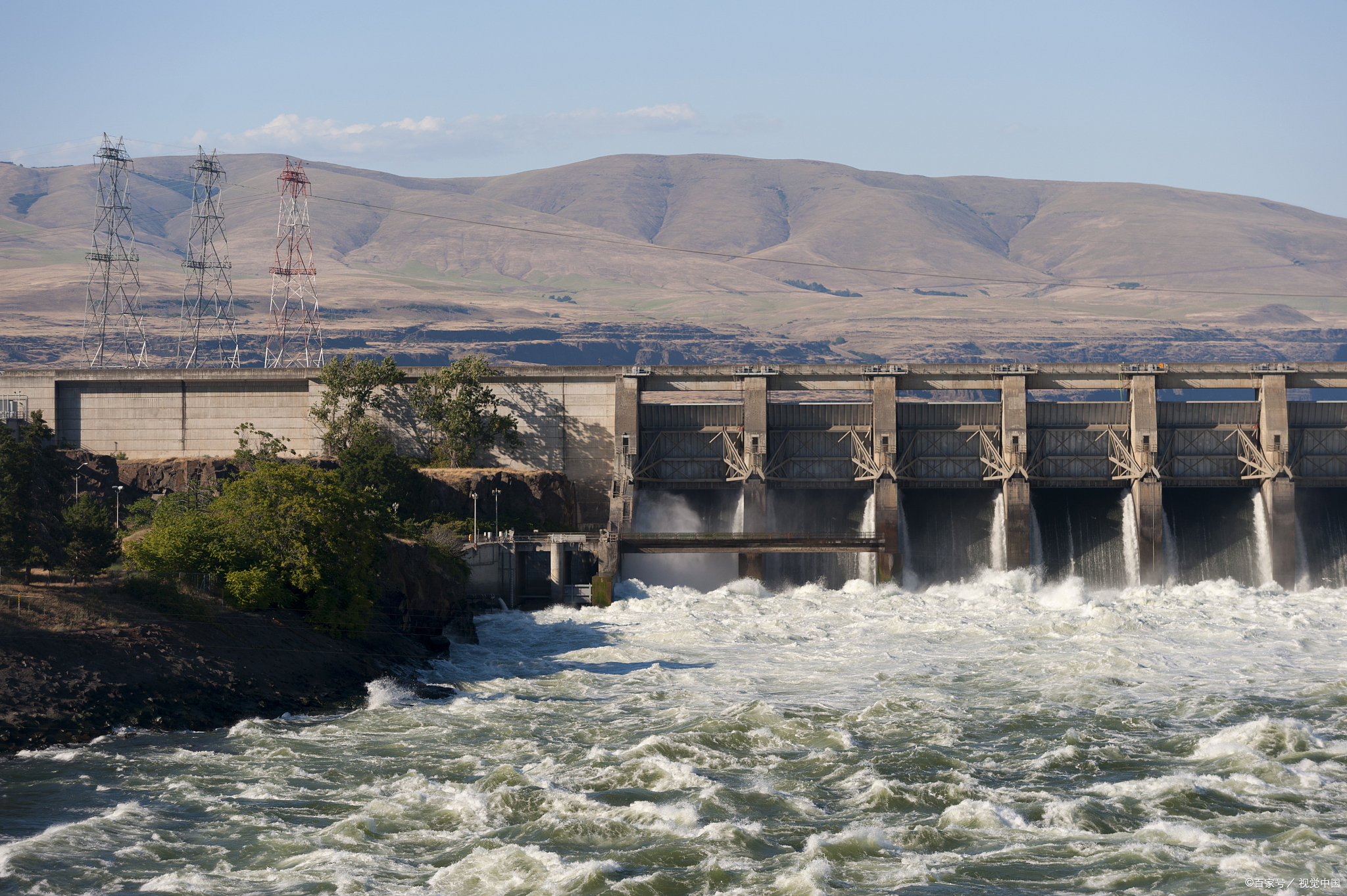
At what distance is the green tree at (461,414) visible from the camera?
299 ft

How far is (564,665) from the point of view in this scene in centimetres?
6078

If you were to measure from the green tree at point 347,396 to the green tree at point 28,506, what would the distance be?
36.0 metres

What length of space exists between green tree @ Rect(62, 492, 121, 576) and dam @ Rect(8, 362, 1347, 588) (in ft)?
108

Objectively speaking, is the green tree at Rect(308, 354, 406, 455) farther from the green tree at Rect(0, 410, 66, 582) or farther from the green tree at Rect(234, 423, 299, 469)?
the green tree at Rect(0, 410, 66, 582)

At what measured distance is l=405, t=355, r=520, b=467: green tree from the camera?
9125 centimetres

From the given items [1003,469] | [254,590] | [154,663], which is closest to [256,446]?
[254,590]

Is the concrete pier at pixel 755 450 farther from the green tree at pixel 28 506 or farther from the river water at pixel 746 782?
the green tree at pixel 28 506

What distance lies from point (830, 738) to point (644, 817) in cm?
1051

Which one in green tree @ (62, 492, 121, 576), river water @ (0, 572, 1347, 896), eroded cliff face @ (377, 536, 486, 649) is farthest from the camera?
eroded cliff face @ (377, 536, 486, 649)

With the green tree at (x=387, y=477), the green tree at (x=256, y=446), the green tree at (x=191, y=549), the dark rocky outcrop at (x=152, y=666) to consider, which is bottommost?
the dark rocky outcrop at (x=152, y=666)

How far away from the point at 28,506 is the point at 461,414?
40.1 m

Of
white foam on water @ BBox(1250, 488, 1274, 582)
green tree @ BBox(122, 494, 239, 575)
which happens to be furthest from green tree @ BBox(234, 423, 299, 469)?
white foam on water @ BBox(1250, 488, 1274, 582)

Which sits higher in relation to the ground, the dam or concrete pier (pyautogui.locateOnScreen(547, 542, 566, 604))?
the dam

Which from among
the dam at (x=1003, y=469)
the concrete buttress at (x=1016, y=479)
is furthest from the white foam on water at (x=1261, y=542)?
the concrete buttress at (x=1016, y=479)
